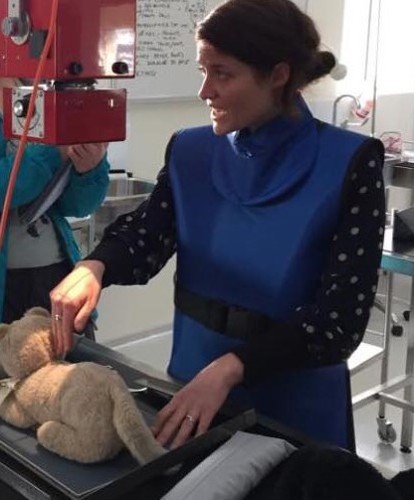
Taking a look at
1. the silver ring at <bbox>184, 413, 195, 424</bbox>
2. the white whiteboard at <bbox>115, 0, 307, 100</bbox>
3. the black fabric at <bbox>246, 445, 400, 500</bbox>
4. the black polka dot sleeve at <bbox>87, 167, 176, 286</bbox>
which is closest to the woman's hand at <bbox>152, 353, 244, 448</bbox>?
the silver ring at <bbox>184, 413, 195, 424</bbox>

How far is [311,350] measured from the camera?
3.52ft

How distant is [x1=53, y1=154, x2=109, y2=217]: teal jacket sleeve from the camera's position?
5.00 ft

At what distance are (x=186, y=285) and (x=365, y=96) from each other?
314 cm

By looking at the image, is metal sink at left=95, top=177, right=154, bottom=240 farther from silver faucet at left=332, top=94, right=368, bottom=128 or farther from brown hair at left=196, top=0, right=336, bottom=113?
silver faucet at left=332, top=94, right=368, bottom=128

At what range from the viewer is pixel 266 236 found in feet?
3.78

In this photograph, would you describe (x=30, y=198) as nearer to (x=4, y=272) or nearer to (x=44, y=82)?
(x=4, y=272)

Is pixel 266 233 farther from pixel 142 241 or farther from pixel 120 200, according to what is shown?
pixel 120 200

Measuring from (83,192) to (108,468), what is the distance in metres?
0.83

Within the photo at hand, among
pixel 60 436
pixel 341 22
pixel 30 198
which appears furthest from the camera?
pixel 341 22

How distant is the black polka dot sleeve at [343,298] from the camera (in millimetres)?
1054

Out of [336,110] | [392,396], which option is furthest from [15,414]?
[336,110]

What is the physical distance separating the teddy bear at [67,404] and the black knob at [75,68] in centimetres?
33

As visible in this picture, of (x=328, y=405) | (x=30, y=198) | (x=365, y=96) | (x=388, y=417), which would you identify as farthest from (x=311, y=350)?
(x=365, y=96)

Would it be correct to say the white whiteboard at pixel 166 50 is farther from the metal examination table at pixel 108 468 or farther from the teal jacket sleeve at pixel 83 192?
the metal examination table at pixel 108 468
